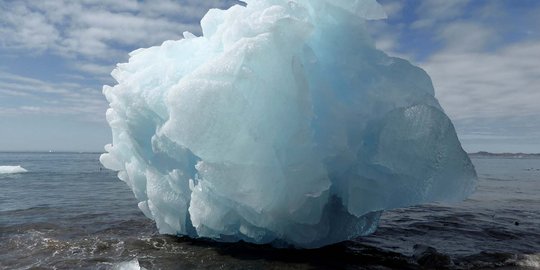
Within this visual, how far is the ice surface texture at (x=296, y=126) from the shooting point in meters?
7.51

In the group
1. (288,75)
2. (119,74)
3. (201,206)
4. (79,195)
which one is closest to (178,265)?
(201,206)

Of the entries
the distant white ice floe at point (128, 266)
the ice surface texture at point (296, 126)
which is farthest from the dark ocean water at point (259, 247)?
the ice surface texture at point (296, 126)

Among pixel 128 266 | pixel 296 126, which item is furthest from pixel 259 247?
pixel 296 126

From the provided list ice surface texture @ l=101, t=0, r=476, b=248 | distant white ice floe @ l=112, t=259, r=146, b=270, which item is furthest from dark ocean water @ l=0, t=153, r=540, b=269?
ice surface texture @ l=101, t=0, r=476, b=248

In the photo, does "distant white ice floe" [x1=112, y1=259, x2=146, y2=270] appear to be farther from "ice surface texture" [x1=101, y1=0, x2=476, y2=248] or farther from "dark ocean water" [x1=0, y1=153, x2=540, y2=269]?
"ice surface texture" [x1=101, y1=0, x2=476, y2=248]

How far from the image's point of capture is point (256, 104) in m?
7.85

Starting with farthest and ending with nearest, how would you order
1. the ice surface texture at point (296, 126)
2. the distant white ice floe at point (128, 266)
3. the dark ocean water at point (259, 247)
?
the dark ocean water at point (259, 247)
the distant white ice floe at point (128, 266)
the ice surface texture at point (296, 126)

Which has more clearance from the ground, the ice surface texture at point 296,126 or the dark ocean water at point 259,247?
the ice surface texture at point 296,126

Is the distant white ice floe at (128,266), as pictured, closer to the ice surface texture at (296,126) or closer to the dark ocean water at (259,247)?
the dark ocean water at (259,247)

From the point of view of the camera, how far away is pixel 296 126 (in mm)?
7840

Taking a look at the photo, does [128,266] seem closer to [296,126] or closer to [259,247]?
[259,247]

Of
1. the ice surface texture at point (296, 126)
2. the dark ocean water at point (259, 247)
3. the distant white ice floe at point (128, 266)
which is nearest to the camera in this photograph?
the ice surface texture at point (296, 126)

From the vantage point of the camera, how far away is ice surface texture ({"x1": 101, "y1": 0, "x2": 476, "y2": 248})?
751 cm

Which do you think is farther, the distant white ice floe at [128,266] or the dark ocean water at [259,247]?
the dark ocean water at [259,247]
